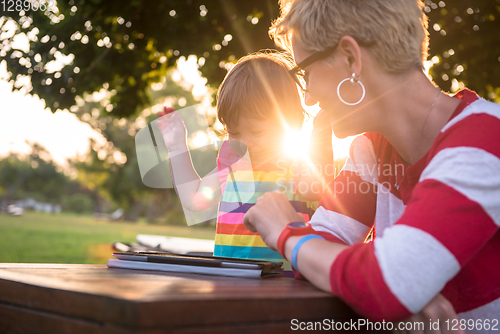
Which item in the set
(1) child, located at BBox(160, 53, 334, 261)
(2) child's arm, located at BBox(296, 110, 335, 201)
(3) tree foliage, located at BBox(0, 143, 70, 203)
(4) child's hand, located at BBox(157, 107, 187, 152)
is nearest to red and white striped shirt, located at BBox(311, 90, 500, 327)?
(2) child's arm, located at BBox(296, 110, 335, 201)

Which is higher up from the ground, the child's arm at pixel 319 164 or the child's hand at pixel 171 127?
the child's hand at pixel 171 127

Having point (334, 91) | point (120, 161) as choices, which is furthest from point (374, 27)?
point (120, 161)

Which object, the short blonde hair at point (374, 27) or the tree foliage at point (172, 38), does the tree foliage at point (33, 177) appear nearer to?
the tree foliage at point (172, 38)

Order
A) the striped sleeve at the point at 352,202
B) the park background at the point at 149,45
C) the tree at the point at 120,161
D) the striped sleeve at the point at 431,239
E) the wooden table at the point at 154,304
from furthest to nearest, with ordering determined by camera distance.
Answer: the tree at the point at 120,161 → the park background at the point at 149,45 → the striped sleeve at the point at 352,202 → the striped sleeve at the point at 431,239 → the wooden table at the point at 154,304

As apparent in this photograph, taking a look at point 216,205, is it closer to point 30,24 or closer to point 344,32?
point 344,32

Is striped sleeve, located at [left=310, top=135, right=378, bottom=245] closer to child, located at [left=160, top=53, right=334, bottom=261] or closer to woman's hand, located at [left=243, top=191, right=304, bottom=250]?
woman's hand, located at [left=243, top=191, right=304, bottom=250]

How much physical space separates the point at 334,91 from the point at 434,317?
30.6 inches

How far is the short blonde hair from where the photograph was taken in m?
1.35

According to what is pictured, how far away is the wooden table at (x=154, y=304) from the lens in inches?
27.7

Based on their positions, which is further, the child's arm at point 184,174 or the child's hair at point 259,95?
the child's hair at point 259,95

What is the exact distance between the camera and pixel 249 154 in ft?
7.29

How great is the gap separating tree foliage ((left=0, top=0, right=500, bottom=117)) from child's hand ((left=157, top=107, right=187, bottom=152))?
3187 mm

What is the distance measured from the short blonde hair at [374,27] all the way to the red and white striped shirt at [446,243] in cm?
24

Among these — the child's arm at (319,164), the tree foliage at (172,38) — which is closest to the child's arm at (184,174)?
the child's arm at (319,164)
